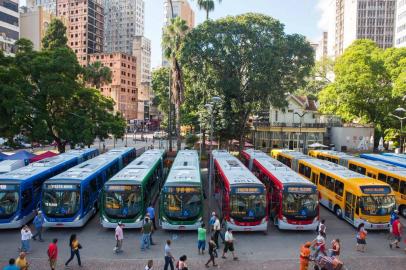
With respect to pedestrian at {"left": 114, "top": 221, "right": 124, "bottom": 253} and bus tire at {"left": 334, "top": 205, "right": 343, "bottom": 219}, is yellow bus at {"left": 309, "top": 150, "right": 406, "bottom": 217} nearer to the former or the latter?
bus tire at {"left": 334, "top": 205, "right": 343, "bottom": 219}

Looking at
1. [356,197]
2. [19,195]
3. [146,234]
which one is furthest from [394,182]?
[19,195]

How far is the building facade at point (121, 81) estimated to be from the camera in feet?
410

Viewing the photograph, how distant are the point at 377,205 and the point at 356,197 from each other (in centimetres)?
106

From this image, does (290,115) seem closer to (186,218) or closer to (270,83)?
(270,83)

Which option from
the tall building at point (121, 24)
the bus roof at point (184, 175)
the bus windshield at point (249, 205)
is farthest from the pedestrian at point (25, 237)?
the tall building at point (121, 24)

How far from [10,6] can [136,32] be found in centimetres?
10380

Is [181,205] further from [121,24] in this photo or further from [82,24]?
[121,24]

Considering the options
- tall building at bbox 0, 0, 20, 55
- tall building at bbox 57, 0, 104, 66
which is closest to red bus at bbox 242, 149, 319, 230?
tall building at bbox 0, 0, 20, 55

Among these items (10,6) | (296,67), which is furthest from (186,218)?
(10,6)

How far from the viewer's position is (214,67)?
4406 centimetres

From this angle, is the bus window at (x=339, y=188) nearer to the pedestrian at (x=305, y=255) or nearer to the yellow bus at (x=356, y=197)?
the yellow bus at (x=356, y=197)

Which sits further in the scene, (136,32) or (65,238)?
(136,32)

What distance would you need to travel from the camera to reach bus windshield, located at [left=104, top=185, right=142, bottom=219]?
1911 centimetres

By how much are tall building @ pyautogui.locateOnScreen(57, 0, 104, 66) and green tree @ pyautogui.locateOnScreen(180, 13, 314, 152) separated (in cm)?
9927
